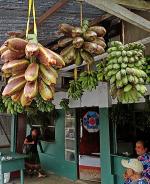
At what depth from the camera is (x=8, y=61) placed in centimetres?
248

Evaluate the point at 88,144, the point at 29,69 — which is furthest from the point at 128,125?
the point at 29,69

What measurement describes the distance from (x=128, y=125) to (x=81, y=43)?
5.58 m

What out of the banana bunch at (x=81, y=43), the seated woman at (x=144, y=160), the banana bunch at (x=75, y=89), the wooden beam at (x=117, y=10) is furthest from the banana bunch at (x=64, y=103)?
the wooden beam at (x=117, y=10)

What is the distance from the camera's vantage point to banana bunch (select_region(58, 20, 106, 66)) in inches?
120

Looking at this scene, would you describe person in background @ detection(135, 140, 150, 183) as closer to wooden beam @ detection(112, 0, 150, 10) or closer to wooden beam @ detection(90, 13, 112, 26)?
wooden beam @ detection(90, 13, 112, 26)

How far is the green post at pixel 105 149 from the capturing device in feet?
24.6

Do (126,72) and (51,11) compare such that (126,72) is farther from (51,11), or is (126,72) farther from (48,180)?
(48,180)

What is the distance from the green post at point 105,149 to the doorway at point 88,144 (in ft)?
4.53

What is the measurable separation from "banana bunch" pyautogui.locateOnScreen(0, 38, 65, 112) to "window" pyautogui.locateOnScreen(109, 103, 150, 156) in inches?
192

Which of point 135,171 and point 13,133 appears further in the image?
point 13,133

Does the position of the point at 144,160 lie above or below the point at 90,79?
below

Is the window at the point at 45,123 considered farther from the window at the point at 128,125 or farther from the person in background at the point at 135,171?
the person in background at the point at 135,171

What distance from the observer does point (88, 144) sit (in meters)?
9.50

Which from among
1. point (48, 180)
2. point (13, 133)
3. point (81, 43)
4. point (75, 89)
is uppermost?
point (81, 43)
